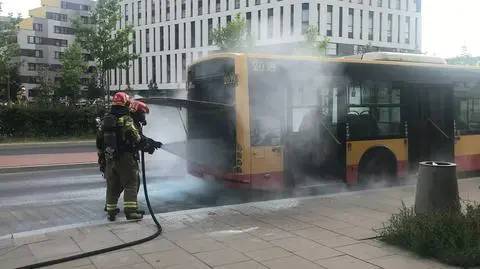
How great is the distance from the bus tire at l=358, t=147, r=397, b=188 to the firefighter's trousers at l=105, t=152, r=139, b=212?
468 centimetres

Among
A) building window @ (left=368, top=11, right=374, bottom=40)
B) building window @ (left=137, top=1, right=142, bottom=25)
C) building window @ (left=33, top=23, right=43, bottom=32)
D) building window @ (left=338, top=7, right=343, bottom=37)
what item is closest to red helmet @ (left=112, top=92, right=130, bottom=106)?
building window @ (left=338, top=7, right=343, bottom=37)

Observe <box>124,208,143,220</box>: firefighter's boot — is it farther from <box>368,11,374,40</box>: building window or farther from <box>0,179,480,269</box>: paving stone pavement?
<box>368,11,374,40</box>: building window

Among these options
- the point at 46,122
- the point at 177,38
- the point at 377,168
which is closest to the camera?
the point at 377,168

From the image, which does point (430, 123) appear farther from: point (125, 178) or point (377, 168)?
point (125, 178)

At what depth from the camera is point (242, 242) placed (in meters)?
5.98

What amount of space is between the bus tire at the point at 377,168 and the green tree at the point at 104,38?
22.9m

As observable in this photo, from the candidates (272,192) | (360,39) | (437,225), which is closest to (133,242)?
(437,225)

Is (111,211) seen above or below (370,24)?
below

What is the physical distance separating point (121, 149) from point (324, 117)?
4027 mm

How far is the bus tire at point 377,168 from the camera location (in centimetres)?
1009

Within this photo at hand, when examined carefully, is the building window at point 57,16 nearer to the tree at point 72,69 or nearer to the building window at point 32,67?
the building window at point 32,67

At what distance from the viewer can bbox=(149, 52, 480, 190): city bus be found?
8680 millimetres

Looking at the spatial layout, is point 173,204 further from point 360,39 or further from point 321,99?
point 360,39

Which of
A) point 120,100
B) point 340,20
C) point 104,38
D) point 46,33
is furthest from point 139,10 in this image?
point 120,100
